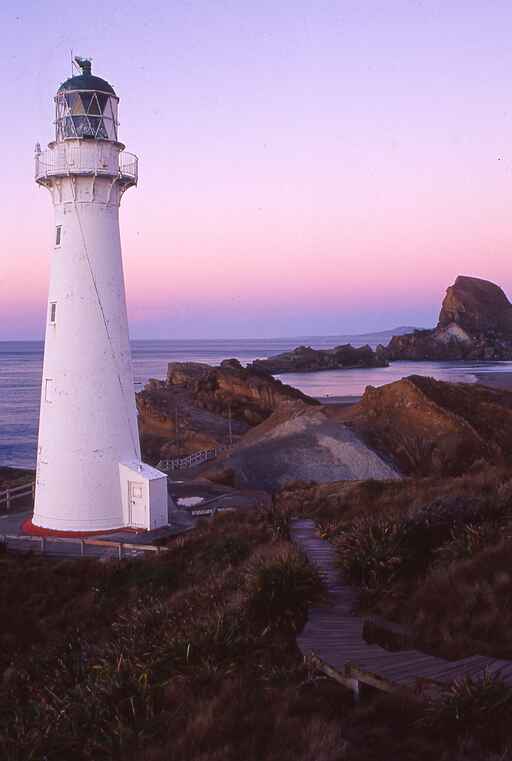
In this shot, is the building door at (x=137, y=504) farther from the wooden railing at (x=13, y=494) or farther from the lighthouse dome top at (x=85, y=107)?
the lighthouse dome top at (x=85, y=107)

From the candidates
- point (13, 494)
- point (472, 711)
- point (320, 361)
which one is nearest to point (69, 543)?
point (13, 494)

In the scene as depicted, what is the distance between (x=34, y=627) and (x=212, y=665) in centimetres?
640

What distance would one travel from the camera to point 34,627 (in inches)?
471

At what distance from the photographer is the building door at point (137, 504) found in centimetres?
1681

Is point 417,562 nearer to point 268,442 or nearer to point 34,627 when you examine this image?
point 34,627

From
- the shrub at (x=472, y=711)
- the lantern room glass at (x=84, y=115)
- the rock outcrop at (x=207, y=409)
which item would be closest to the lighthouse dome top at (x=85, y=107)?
the lantern room glass at (x=84, y=115)

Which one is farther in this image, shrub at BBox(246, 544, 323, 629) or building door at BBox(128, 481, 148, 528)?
building door at BBox(128, 481, 148, 528)

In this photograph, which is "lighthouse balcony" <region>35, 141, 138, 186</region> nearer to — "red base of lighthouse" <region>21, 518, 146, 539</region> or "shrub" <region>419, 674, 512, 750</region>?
"red base of lighthouse" <region>21, 518, 146, 539</region>

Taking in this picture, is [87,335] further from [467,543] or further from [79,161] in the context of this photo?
[467,543]

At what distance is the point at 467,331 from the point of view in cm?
14438

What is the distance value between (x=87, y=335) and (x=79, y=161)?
3.79 meters

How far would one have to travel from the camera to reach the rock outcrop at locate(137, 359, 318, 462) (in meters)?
40.3

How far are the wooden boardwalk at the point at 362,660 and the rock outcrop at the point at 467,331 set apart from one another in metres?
131

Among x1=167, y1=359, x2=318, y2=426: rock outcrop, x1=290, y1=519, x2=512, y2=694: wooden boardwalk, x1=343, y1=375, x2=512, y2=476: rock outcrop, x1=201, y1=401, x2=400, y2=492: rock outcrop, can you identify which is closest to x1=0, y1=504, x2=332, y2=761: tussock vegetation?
x1=290, y1=519, x2=512, y2=694: wooden boardwalk
